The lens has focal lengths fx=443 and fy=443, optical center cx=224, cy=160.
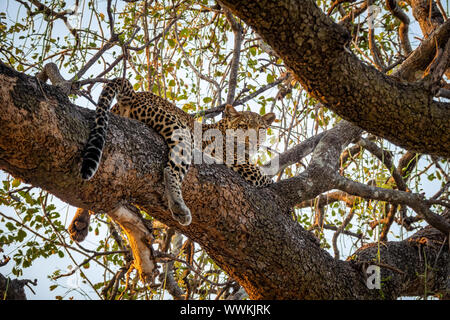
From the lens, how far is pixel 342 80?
2955mm

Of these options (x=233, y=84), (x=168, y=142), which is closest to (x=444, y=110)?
(x=168, y=142)

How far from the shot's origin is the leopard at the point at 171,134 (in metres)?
2.60

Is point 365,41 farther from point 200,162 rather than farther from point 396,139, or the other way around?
point 200,162

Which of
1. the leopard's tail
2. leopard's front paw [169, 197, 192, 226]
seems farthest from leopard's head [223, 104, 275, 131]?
the leopard's tail

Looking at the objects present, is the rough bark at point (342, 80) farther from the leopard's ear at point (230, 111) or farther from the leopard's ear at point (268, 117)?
the leopard's ear at point (268, 117)

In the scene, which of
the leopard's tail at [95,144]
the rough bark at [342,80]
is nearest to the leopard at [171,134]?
the leopard's tail at [95,144]

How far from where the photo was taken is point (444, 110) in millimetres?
3309

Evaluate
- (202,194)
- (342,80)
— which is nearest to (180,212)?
(202,194)

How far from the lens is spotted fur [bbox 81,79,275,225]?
101 inches

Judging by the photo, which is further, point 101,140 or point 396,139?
point 396,139

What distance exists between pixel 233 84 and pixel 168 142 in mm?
1949

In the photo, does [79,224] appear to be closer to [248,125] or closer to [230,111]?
[230,111]

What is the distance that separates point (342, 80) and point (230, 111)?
7.68ft

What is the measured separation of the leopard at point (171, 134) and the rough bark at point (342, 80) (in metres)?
0.96
